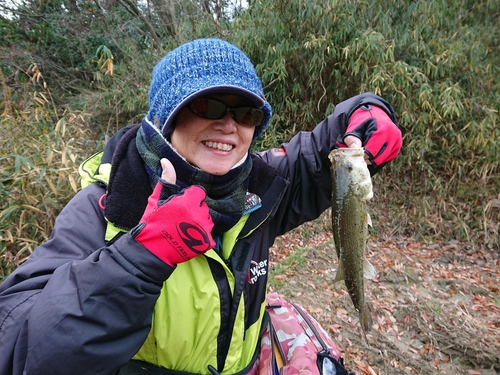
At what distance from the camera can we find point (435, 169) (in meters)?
7.05

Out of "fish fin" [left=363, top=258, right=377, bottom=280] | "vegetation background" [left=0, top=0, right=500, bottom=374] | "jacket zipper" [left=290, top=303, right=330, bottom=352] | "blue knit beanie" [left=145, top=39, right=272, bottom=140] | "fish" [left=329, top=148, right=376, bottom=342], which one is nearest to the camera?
"blue knit beanie" [left=145, top=39, right=272, bottom=140]

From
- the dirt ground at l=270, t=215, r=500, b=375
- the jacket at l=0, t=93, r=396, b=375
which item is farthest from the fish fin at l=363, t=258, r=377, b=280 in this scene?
the dirt ground at l=270, t=215, r=500, b=375

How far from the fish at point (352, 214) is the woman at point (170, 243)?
186mm

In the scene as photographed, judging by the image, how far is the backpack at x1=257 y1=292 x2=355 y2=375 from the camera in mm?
1866

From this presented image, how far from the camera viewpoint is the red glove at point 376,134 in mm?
1956

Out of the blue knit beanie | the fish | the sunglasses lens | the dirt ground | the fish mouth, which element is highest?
the blue knit beanie

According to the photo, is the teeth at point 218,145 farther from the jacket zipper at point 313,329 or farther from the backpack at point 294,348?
the jacket zipper at point 313,329

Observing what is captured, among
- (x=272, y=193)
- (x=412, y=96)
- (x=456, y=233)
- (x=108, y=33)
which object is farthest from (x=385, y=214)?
(x=108, y=33)

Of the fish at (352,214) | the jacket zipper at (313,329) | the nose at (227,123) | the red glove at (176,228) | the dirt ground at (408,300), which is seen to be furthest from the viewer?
the dirt ground at (408,300)

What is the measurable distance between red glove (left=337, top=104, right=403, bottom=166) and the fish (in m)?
0.15

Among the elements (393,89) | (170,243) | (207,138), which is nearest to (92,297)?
(170,243)

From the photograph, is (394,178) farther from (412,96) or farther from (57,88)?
(57,88)

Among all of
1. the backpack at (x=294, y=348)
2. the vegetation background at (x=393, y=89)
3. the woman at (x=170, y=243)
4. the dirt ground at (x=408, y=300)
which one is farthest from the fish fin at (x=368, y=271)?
the vegetation background at (x=393, y=89)

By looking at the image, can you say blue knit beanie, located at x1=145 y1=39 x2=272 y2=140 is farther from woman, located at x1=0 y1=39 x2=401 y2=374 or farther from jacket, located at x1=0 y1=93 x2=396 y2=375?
jacket, located at x1=0 y1=93 x2=396 y2=375
